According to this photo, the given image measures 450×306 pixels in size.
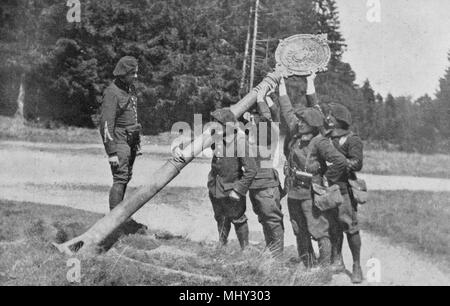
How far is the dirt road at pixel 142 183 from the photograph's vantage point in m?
8.31

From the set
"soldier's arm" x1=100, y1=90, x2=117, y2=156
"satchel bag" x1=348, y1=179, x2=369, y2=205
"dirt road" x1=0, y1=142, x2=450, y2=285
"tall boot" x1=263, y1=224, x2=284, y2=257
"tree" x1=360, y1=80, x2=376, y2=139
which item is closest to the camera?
"satchel bag" x1=348, y1=179, x2=369, y2=205

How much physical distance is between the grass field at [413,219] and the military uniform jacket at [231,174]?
3.71m

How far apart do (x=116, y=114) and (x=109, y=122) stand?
260 millimetres

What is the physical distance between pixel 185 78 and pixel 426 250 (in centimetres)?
1085

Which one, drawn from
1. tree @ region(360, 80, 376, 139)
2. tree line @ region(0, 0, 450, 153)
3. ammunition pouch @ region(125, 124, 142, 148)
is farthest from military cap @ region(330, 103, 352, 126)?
tree @ region(360, 80, 376, 139)

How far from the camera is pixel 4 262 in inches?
240

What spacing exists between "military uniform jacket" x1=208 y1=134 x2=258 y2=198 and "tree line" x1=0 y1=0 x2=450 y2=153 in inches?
269

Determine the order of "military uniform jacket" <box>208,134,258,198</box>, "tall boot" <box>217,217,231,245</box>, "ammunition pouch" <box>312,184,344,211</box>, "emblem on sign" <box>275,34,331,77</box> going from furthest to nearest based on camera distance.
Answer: "tall boot" <box>217,217,231,245</box>
"emblem on sign" <box>275,34,331,77</box>
"military uniform jacket" <box>208,134,258,198</box>
"ammunition pouch" <box>312,184,344,211</box>

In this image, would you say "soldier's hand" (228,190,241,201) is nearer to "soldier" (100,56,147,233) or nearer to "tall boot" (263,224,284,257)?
"tall boot" (263,224,284,257)

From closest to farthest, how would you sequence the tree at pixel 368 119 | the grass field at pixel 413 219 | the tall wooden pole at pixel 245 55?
the grass field at pixel 413 219 < the tall wooden pole at pixel 245 55 < the tree at pixel 368 119

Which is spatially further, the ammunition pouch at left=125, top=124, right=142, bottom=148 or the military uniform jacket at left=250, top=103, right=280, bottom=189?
the ammunition pouch at left=125, top=124, right=142, bottom=148

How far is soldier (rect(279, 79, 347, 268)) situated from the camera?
6535mm

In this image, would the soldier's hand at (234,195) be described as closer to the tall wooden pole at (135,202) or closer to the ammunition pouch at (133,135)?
the tall wooden pole at (135,202)

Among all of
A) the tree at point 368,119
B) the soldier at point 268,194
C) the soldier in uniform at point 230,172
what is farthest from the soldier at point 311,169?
the tree at point 368,119
